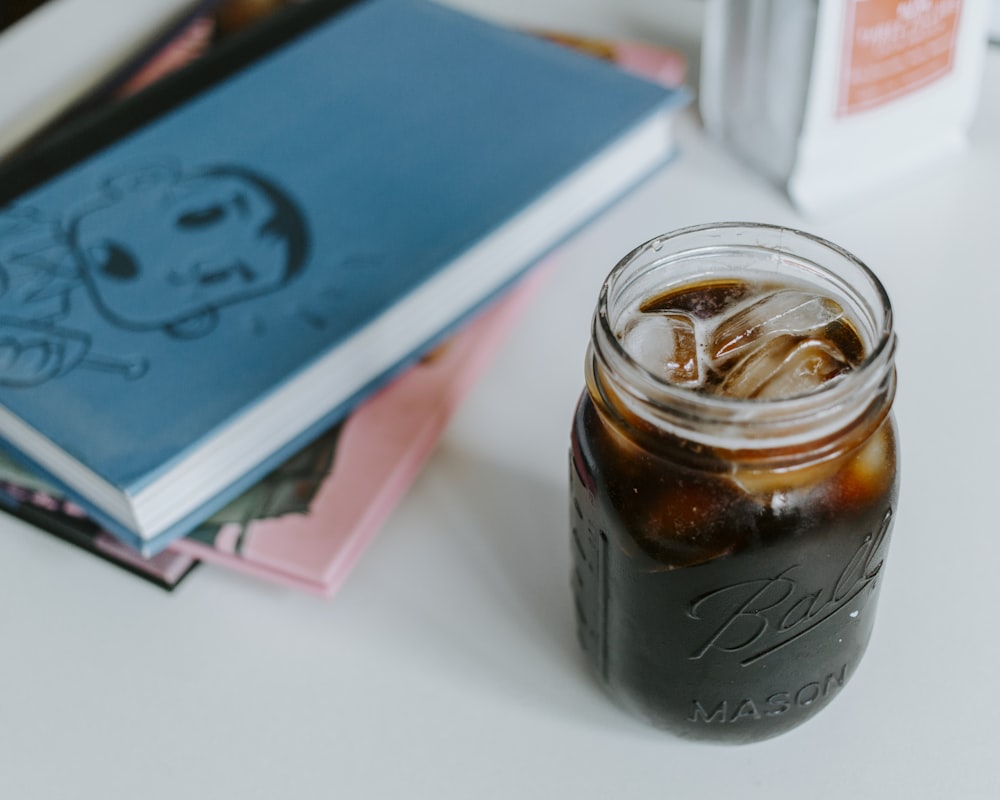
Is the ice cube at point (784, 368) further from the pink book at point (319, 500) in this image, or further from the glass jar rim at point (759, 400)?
the pink book at point (319, 500)

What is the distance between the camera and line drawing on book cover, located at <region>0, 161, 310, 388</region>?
2.21ft

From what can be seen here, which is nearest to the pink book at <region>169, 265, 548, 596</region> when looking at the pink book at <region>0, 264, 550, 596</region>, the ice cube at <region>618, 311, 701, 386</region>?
the pink book at <region>0, 264, 550, 596</region>

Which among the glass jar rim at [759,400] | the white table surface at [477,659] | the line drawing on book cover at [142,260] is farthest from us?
the line drawing on book cover at [142,260]

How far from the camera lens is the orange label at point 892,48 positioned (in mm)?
746

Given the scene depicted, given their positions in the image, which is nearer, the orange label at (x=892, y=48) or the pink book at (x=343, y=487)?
the pink book at (x=343, y=487)

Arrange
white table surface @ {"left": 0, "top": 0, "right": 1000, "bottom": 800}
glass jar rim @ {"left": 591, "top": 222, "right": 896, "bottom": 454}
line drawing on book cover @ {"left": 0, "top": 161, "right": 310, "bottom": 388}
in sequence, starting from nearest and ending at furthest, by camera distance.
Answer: glass jar rim @ {"left": 591, "top": 222, "right": 896, "bottom": 454}, white table surface @ {"left": 0, "top": 0, "right": 1000, "bottom": 800}, line drawing on book cover @ {"left": 0, "top": 161, "right": 310, "bottom": 388}

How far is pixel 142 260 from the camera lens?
725 mm

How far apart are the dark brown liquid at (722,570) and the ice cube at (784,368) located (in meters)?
0.02

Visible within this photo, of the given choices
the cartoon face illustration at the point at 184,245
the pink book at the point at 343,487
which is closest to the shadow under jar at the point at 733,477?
the pink book at the point at 343,487

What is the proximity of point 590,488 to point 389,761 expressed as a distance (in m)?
0.18

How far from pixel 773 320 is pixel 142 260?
1.40 feet

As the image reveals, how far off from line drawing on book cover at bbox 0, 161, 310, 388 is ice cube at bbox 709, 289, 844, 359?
0.31 meters

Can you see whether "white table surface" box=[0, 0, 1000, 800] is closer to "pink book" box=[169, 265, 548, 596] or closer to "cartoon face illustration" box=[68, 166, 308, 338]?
"pink book" box=[169, 265, 548, 596]

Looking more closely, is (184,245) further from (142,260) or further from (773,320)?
(773,320)
